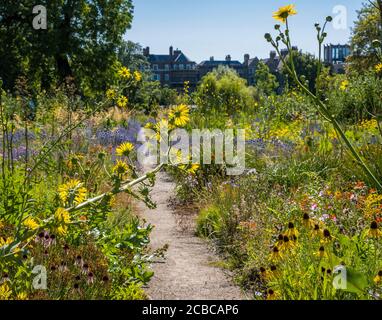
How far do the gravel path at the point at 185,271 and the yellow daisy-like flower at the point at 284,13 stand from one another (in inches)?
74.0

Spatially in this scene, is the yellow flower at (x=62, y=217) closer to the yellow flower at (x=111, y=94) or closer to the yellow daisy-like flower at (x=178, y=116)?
the yellow daisy-like flower at (x=178, y=116)

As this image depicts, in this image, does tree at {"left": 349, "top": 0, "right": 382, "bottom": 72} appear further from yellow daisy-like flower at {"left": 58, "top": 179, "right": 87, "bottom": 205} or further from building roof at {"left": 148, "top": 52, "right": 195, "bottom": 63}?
building roof at {"left": 148, "top": 52, "right": 195, "bottom": 63}

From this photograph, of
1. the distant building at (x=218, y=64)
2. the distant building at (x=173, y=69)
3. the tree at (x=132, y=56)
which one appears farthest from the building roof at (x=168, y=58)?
the tree at (x=132, y=56)

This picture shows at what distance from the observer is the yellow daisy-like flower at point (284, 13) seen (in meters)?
2.86

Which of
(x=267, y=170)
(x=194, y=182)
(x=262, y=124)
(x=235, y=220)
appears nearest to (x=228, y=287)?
(x=235, y=220)

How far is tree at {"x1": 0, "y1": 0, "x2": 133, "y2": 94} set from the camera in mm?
23062

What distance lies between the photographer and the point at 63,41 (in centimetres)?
2383

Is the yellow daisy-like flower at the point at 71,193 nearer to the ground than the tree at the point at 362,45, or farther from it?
nearer to the ground

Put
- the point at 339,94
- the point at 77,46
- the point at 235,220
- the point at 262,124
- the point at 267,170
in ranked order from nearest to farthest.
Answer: the point at 235,220 → the point at 267,170 → the point at 262,124 → the point at 339,94 → the point at 77,46

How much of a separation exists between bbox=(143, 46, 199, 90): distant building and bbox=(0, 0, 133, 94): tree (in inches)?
2960

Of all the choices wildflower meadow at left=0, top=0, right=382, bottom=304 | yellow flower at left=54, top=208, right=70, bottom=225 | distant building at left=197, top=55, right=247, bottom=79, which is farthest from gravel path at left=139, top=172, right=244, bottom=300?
distant building at left=197, top=55, right=247, bottom=79

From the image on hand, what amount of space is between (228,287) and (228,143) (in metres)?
4.07
